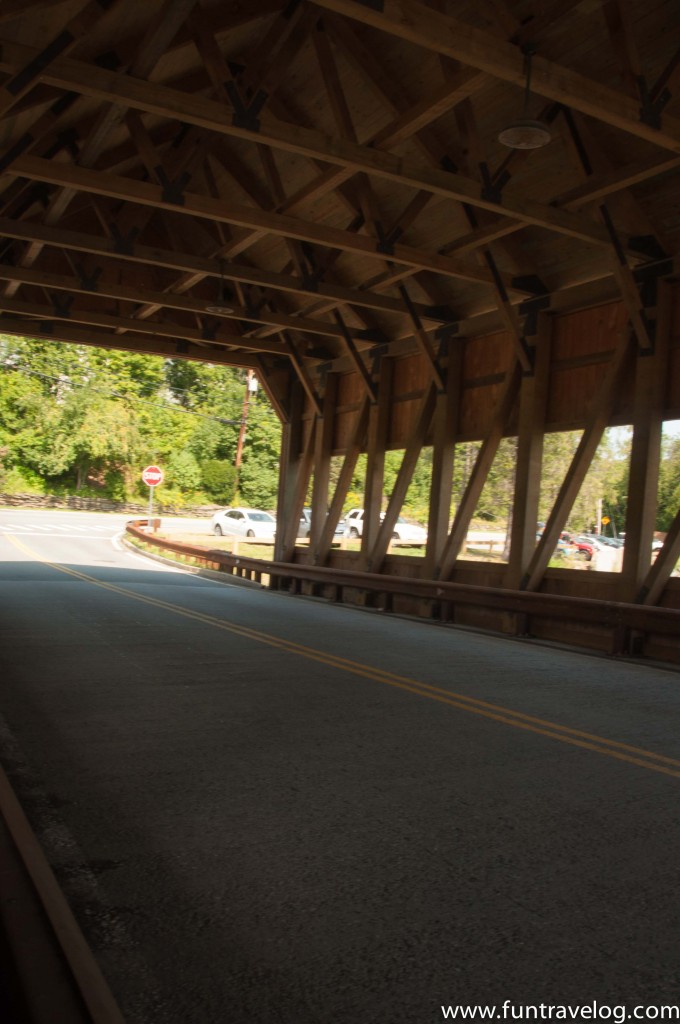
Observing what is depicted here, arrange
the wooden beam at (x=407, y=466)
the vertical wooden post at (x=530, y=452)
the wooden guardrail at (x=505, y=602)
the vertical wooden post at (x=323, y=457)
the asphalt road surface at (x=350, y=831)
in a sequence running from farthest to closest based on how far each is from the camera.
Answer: the vertical wooden post at (x=323, y=457) → the wooden beam at (x=407, y=466) → the vertical wooden post at (x=530, y=452) → the wooden guardrail at (x=505, y=602) → the asphalt road surface at (x=350, y=831)

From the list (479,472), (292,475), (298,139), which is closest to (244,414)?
(292,475)

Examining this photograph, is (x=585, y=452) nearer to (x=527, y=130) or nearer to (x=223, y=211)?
(x=527, y=130)

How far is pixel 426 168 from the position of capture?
10281 millimetres

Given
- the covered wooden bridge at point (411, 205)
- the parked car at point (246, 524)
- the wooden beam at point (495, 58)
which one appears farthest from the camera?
the parked car at point (246, 524)

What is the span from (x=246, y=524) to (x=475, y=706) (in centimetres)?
3251

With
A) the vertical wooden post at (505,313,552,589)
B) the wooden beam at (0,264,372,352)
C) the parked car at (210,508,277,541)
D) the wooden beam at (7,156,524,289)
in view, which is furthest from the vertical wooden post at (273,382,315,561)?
the parked car at (210,508,277,541)

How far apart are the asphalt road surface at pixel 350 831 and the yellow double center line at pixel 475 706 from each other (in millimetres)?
39

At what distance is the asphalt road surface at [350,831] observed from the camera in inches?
109

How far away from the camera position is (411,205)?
12.7m

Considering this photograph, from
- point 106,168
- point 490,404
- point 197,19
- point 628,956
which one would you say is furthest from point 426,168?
point 628,956

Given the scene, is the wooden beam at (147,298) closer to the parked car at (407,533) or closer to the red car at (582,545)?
the parked car at (407,533)

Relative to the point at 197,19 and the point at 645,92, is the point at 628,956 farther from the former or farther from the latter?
the point at 197,19

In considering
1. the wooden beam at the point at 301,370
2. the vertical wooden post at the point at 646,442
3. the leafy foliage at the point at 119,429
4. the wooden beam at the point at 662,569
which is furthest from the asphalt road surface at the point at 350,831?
the leafy foliage at the point at 119,429

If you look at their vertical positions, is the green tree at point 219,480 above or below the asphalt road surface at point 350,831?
above
